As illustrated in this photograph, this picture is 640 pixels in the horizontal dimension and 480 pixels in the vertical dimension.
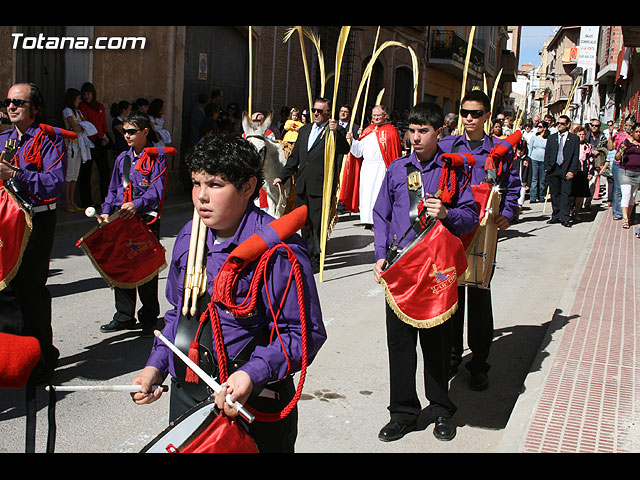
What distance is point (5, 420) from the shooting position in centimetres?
443

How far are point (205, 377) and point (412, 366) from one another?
7.19 ft

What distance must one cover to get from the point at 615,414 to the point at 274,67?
17084mm

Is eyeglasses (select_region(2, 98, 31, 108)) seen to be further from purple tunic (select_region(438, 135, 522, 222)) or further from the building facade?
purple tunic (select_region(438, 135, 522, 222))

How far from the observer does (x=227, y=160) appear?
264 centimetres

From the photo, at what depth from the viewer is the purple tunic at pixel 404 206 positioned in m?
4.34

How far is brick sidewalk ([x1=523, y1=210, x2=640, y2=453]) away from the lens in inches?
159

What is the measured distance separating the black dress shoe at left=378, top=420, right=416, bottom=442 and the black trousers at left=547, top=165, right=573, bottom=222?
10.7 m

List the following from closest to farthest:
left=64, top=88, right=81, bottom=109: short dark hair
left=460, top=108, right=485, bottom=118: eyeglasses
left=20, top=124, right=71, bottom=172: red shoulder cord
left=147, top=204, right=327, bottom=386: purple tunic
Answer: left=147, top=204, right=327, bottom=386: purple tunic, left=20, top=124, right=71, bottom=172: red shoulder cord, left=460, top=108, right=485, bottom=118: eyeglasses, left=64, top=88, right=81, bottom=109: short dark hair

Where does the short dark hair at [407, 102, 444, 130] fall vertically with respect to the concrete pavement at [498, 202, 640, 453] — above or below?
above

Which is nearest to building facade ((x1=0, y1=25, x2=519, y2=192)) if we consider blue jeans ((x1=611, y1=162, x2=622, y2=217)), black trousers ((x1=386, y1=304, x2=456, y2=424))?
blue jeans ((x1=611, y1=162, x2=622, y2=217))

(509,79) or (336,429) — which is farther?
(509,79)

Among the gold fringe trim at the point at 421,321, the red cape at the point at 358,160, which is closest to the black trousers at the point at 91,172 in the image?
the red cape at the point at 358,160

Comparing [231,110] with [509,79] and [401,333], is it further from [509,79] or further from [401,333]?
[509,79]
